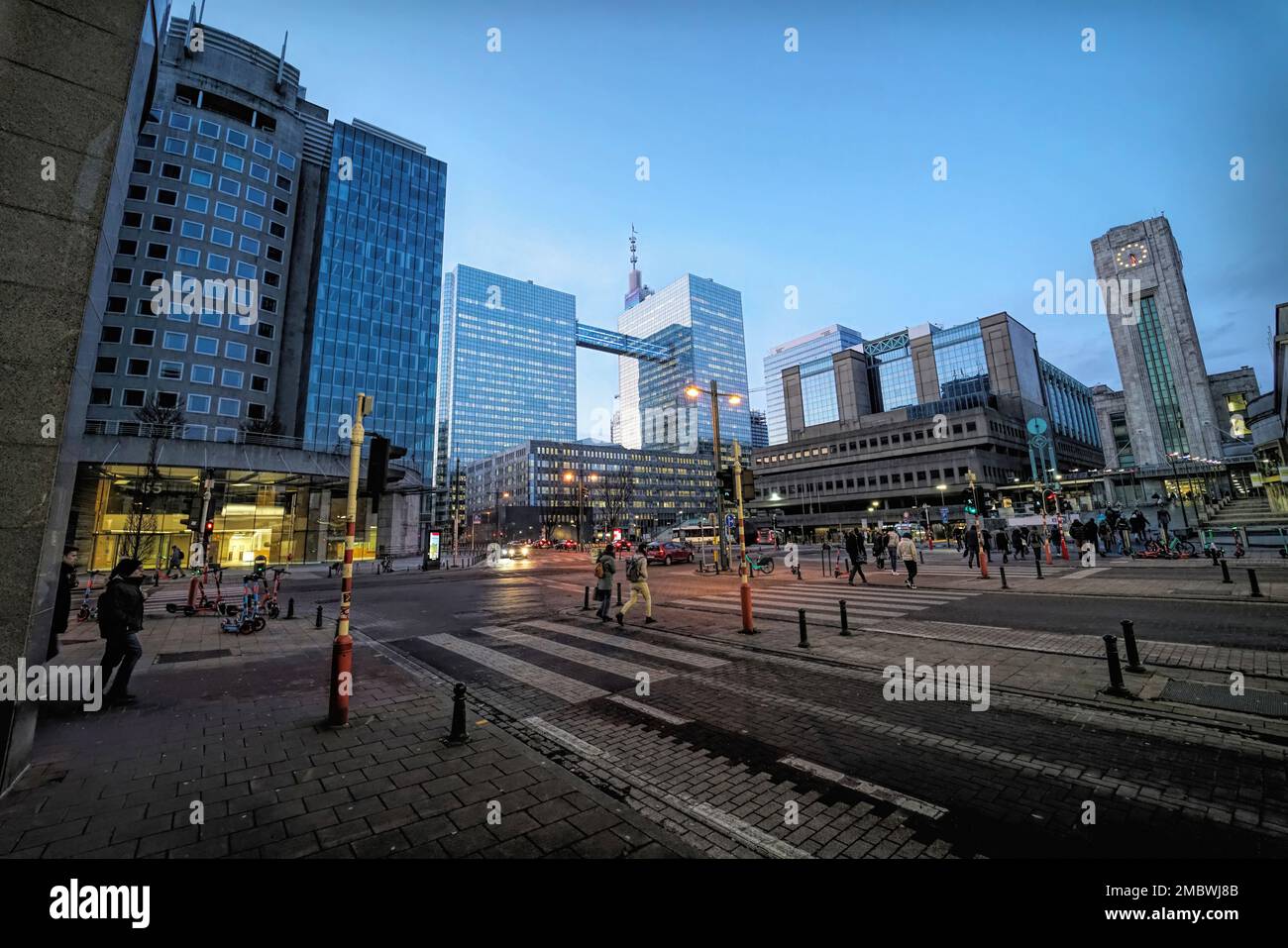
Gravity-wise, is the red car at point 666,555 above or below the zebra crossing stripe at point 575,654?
above

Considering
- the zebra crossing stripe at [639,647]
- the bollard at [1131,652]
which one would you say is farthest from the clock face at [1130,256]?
the zebra crossing stripe at [639,647]

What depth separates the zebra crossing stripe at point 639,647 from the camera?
8.74 meters

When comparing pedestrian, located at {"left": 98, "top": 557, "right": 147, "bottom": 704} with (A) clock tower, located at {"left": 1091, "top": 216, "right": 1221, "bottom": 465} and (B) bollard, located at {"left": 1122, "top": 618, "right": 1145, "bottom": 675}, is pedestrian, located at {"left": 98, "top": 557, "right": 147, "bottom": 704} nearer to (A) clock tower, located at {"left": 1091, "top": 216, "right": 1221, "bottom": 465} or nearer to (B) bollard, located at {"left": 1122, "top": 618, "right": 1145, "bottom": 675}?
(B) bollard, located at {"left": 1122, "top": 618, "right": 1145, "bottom": 675}

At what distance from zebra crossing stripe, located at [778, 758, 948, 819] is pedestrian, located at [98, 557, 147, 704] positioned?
8.67 metres

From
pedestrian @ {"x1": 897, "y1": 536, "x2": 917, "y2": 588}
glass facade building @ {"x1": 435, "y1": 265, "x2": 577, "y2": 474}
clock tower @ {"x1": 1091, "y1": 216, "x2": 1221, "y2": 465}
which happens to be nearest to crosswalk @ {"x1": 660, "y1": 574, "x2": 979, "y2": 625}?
pedestrian @ {"x1": 897, "y1": 536, "x2": 917, "y2": 588}

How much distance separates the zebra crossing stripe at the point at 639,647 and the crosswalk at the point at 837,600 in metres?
4.29

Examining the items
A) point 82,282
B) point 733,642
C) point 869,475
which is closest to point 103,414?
point 82,282

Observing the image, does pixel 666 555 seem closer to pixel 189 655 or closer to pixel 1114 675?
pixel 189 655

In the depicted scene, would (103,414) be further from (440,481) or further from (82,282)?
(440,481)

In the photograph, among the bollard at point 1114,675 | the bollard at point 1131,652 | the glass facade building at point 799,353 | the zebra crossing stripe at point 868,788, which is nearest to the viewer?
the zebra crossing stripe at point 868,788

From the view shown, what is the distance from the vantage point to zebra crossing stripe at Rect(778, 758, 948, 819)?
12.9 feet

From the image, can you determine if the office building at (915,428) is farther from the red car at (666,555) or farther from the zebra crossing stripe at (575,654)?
the zebra crossing stripe at (575,654)

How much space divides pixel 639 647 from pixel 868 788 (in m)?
6.06

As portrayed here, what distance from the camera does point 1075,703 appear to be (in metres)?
6.14
